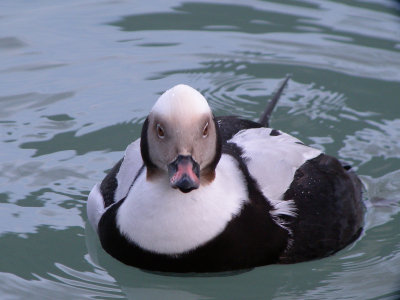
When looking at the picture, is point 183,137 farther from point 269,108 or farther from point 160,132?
point 269,108

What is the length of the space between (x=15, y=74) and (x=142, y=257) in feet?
11.0

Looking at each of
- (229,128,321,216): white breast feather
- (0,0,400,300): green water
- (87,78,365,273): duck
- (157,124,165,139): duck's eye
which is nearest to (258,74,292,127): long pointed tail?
(0,0,400,300): green water

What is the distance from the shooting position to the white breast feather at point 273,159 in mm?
5043

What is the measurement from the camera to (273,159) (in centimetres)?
521

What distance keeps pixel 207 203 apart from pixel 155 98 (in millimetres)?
2623

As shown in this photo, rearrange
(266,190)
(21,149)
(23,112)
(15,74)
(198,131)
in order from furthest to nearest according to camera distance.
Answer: (15,74) < (23,112) < (21,149) < (266,190) < (198,131)

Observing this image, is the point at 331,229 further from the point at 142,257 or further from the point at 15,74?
the point at 15,74

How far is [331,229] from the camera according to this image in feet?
16.8

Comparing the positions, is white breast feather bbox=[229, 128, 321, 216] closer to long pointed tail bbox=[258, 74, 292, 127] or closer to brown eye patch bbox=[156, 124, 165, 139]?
brown eye patch bbox=[156, 124, 165, 139]

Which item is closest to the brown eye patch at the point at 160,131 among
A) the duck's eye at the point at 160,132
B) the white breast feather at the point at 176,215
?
the duck's eye at the point at 160,132

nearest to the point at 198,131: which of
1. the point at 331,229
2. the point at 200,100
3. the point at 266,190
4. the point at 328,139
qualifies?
the point at 200,100

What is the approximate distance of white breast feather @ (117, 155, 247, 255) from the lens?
471 centimetres

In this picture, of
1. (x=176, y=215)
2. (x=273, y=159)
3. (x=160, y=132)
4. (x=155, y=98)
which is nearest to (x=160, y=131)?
(x=160, y=132)

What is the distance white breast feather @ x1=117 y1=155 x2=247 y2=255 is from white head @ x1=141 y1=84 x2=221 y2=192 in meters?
0.10
